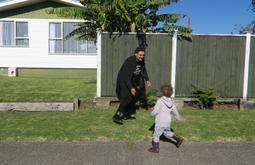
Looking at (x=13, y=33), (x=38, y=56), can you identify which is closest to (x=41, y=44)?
(x=38, y=56)

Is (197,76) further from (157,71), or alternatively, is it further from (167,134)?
(167,134)

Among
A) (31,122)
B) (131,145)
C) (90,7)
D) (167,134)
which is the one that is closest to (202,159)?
(167,134)

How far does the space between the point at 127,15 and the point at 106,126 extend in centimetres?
414

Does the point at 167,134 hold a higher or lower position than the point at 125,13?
lower

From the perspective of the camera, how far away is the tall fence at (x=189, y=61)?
28.7ft

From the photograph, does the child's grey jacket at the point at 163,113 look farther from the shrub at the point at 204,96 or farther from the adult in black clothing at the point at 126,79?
the shrub at the point at 204,96

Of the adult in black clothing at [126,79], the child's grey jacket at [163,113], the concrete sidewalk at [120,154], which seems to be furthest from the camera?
the adult in black clothing at [126,79]

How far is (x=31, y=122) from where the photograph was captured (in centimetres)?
686

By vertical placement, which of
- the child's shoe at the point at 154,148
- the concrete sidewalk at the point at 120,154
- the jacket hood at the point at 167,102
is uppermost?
the jacket hood at the point at 167,102

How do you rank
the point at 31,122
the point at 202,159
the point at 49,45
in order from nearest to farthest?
the point at 202,159 < the point at 31,122 < the point at 49,45

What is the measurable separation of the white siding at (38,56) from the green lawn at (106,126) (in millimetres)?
9926

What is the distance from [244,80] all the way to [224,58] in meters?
0.92

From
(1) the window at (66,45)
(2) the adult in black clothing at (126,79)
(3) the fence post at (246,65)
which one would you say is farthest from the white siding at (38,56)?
(2) the adult in black clothing at (126,79)

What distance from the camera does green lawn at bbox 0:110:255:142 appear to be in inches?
229
